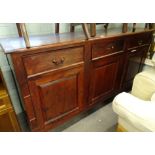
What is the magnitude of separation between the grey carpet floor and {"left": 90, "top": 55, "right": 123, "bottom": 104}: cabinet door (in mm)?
222

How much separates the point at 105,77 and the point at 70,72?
47 cm

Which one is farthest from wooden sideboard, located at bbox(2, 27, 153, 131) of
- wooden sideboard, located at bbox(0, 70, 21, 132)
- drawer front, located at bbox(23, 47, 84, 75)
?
wooden sideboard, located at bbox(0, 70, 21, 132)

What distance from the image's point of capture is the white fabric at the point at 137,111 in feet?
2.20

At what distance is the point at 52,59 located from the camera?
88 centimetres

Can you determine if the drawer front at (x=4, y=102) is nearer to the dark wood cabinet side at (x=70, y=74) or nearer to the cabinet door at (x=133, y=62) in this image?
the dark wood cabinet side at (x=70, y=74)

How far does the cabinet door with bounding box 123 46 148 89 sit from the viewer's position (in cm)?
150

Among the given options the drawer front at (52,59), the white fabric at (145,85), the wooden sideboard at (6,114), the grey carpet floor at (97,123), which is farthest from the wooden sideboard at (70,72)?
the white fabric at (145,85)

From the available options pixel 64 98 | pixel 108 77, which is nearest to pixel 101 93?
pixel 108 77

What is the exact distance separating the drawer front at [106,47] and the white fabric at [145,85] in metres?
0.35
